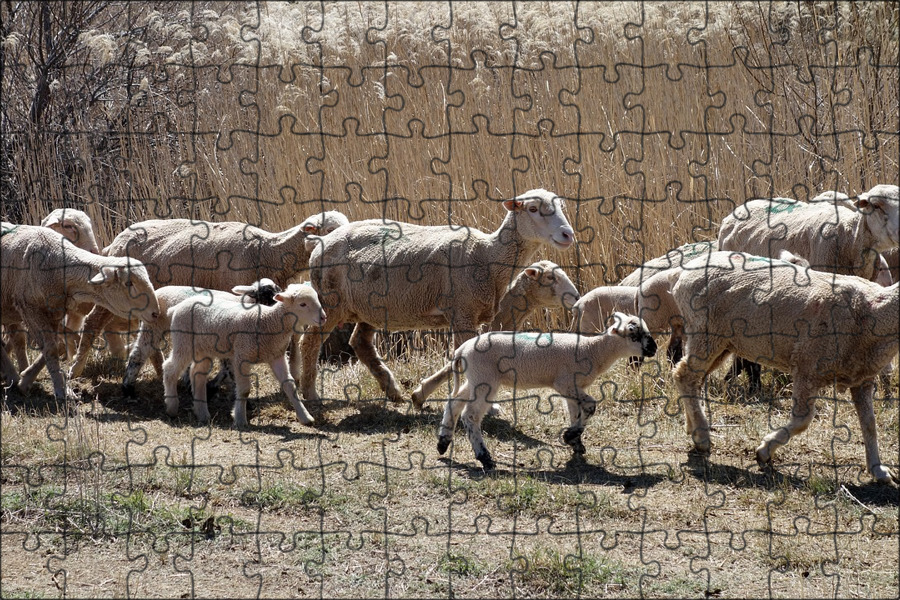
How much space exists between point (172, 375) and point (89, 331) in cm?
169

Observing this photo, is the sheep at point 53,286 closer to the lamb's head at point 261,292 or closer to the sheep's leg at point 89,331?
the sheep's leg at point 89,331

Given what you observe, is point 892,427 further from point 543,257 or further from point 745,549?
point 543,257

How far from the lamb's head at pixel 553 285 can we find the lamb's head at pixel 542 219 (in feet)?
1.79

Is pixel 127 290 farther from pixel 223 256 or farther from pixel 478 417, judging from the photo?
pixel 478 417

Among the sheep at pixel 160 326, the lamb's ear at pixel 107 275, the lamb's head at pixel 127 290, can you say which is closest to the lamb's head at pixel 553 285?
the sheep at pixel 160 326

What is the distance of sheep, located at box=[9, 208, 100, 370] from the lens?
1058 cm

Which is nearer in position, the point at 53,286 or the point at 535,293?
the point at 53,286

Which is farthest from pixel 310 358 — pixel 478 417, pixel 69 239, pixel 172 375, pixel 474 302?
pixel 69 239

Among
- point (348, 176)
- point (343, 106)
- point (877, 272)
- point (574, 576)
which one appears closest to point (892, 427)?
point (877, 272)

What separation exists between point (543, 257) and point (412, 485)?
14.7ft

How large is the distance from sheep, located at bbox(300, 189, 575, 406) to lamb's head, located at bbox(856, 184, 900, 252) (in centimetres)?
252

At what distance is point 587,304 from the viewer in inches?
400

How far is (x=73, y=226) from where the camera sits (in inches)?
428

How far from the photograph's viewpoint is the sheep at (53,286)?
9.46 metres
